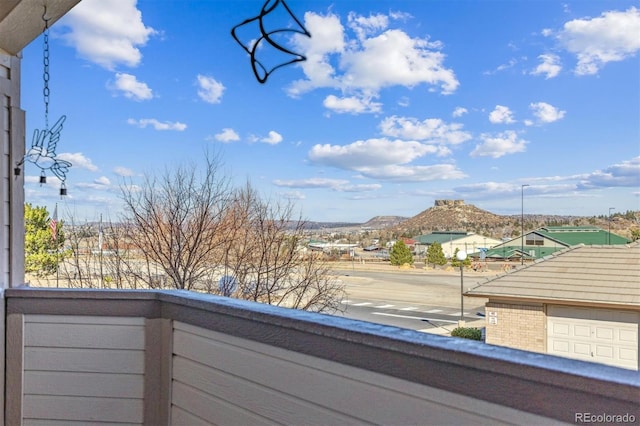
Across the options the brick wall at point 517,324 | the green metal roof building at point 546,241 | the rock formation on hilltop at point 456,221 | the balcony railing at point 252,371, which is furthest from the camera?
the rock formation on hilltop at point 456,221

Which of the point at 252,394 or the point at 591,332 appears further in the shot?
the point at 591,332

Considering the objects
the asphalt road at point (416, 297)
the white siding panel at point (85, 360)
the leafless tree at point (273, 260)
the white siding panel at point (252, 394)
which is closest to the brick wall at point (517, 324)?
the asphalt road at point (416, 297)

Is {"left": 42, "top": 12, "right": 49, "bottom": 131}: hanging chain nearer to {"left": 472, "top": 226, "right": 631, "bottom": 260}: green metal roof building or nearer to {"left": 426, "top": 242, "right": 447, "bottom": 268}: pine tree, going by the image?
{"left": 426, "top": 242, "right": 447, "bottom": 268}: pine tree

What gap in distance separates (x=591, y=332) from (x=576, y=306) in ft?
0.36

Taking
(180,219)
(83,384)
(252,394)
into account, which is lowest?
(83,384)

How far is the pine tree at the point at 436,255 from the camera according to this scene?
2.31 metres

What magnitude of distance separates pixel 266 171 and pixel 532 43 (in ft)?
12.9

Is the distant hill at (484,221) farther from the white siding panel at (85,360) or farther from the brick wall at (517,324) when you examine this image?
the white siding panel at (85,360)

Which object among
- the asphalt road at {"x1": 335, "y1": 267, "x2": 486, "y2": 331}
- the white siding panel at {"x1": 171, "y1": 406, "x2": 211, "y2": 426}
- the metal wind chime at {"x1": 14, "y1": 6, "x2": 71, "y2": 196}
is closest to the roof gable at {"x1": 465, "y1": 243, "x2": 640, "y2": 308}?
the asphalt road at {"x1": 335, "y1": 267, "x2": 486, "y2": 331}

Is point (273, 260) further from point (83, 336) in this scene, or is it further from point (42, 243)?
point (83, 336)

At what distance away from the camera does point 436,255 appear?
7.70 ft

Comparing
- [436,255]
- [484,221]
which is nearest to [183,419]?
[436,255]

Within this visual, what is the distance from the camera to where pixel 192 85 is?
16.6 ft

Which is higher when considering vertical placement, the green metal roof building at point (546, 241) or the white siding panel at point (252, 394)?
the green metal roof building at point (546, 241)
